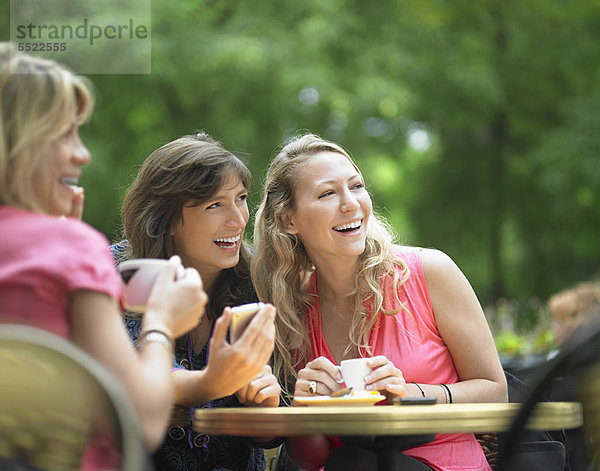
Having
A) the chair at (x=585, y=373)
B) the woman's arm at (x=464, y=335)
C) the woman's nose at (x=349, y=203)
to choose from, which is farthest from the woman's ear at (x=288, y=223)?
→ the chair at (x=585, y=373)

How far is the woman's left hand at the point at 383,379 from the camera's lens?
8.66 feet

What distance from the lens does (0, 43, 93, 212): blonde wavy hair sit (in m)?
1.77

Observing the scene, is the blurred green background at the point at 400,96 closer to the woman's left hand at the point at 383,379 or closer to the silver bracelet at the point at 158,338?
the woman's left hand at the point at 383,379

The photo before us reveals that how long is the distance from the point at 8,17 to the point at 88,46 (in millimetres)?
970

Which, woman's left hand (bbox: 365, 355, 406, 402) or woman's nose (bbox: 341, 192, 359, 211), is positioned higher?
woman's nose (bbox: 341, 192, 359, 211)

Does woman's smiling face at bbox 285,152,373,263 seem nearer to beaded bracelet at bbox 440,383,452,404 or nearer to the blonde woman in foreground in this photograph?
the blonde woman in foreground

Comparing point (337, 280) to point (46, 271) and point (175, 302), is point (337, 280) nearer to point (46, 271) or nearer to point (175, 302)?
point (175, 302)

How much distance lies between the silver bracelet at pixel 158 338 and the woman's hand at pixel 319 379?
967 mm

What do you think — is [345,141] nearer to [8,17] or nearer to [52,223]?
[8,17]

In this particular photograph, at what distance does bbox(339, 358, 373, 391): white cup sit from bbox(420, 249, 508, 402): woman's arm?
15.5 inches

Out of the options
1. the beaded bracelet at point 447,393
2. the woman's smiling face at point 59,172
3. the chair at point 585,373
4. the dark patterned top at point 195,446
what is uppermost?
the woman's smiling face at point 59,172

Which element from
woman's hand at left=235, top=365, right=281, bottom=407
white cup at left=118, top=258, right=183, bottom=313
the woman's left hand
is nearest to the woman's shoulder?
the woman's left hand

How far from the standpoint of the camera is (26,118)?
1.77 meters

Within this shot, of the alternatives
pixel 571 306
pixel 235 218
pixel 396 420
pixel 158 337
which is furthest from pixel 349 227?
pixel 571 306
